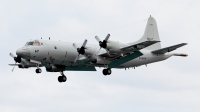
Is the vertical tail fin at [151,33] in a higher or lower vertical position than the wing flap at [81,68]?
higher

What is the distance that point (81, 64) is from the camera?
2119 inches

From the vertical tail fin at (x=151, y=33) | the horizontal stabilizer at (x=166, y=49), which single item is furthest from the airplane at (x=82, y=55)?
the vertical tail fin at (x=151, y=33)

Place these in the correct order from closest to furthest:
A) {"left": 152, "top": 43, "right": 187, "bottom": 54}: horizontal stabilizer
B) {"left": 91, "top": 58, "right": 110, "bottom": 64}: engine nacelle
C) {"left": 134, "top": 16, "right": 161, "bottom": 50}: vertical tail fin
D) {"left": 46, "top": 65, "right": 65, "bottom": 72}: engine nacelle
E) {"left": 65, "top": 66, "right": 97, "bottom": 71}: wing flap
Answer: {"left": 152, "top": 43, "right": 187, "bottom": 54}: horizontal stabilizer
{"left": 91, "top": 58, "right": 110, "bottom": 64}: engine nacelle
{"left": 46, "top": 65, "right": 65, "bottom": 72}: engine nacelle
{"left": 65, "top": 66, "right": 97, "bottom": 71}: wing flap
{"left": 134, "top": 16, "right": 161, "bottom": 50}: vertical tail fin

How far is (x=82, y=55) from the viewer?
53.4m

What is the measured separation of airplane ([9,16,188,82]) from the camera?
51188 mm

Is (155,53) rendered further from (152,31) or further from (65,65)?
(65,65)

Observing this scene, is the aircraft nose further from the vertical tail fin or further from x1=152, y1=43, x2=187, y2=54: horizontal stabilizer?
the vertical tail fin

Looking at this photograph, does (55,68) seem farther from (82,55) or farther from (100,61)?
(100,61)

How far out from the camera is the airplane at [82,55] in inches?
2015

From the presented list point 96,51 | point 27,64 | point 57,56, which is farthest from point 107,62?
point 27,64

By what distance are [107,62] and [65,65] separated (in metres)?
4.79

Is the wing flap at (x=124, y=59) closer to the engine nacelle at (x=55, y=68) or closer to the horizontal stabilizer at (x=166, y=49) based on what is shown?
the horizontal stabilizer at (x=166, y=49)

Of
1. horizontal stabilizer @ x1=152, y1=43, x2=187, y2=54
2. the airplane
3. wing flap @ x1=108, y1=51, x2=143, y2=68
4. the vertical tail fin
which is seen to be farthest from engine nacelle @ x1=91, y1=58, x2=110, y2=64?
the vertical tail fin

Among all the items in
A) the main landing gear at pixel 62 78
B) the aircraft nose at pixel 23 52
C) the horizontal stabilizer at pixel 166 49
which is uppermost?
the horizontal stabilizer at pixel 166 49
